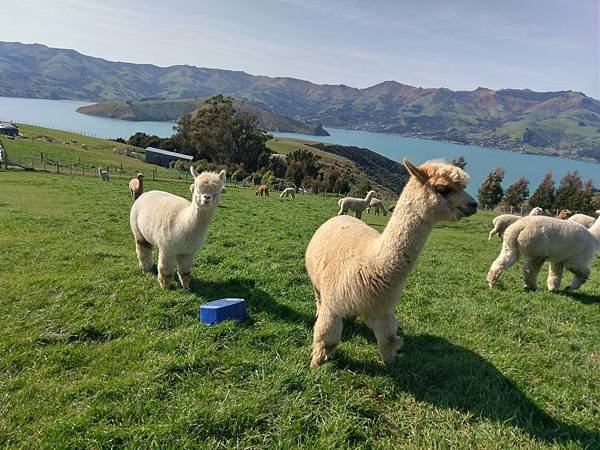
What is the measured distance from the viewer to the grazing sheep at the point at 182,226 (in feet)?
22.5

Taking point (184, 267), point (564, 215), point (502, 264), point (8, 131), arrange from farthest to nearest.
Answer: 1. point (8, 131)
2. point (564, 215)
3. point (502, 264)
4. point (184, 267)

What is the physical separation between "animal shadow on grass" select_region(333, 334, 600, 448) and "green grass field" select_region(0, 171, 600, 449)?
2 centimetres

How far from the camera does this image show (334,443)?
3516 millimetres

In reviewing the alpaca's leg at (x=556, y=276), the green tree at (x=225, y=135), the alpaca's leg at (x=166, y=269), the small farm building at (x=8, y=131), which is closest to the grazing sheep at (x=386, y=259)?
the alpaca's leg at (x=166, y=269)

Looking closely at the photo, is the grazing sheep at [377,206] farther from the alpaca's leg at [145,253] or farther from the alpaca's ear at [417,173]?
the alpaca's ear at [417,173]

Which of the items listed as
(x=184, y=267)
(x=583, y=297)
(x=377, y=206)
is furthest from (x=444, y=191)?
(x=377, y=206)

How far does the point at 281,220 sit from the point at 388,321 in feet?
38.4

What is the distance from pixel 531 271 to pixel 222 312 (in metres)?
6.74

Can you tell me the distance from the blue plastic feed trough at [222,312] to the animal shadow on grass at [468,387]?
65.9 inches

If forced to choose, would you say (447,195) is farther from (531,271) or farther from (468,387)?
(531,271)

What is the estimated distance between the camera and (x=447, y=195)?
401 cm

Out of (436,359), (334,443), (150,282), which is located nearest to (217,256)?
(150,282)

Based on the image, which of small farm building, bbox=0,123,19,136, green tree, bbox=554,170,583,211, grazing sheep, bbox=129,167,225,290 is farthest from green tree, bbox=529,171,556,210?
small farm building, bbox=0,123,19,136

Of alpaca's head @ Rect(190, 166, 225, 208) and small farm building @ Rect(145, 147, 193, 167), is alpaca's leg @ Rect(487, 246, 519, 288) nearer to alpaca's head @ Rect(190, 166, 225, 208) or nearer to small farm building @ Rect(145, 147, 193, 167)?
alpaca's head @ Rect(190, 166, 225, 208)
